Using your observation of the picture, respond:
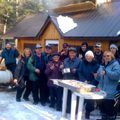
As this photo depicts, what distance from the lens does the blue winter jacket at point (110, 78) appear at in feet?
21.3

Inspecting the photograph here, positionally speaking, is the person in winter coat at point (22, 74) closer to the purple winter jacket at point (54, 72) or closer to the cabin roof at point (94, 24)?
the purple winter jacket at point (54, 72)

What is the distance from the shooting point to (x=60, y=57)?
330 inches

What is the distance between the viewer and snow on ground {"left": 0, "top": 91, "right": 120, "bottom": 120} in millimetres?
7465

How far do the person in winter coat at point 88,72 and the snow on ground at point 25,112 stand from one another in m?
0.31

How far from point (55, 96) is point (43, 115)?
2.82ft

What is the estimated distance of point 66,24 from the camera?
1294cm

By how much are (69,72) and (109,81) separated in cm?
132

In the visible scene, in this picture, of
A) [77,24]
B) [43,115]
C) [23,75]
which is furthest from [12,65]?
[43,115]

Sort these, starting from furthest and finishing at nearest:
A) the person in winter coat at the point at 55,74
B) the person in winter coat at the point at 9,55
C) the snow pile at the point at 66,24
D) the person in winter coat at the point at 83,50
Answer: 1. the snow pile at the point at 66,24
2. the person in winter coat at the point at 9,55
3. the person in winter coat at the point at 83,50
4. the person in winter coat at the point at 55,74

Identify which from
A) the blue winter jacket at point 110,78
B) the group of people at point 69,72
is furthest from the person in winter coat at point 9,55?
the blue winter jacket at point 110,78

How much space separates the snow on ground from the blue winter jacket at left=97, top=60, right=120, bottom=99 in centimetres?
101

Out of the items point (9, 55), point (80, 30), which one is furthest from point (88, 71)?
point (80, 30)

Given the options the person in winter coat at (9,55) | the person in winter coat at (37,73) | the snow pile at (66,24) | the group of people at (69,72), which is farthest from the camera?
the snow pile at (66,24)

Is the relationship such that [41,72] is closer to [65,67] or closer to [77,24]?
[65,67]
